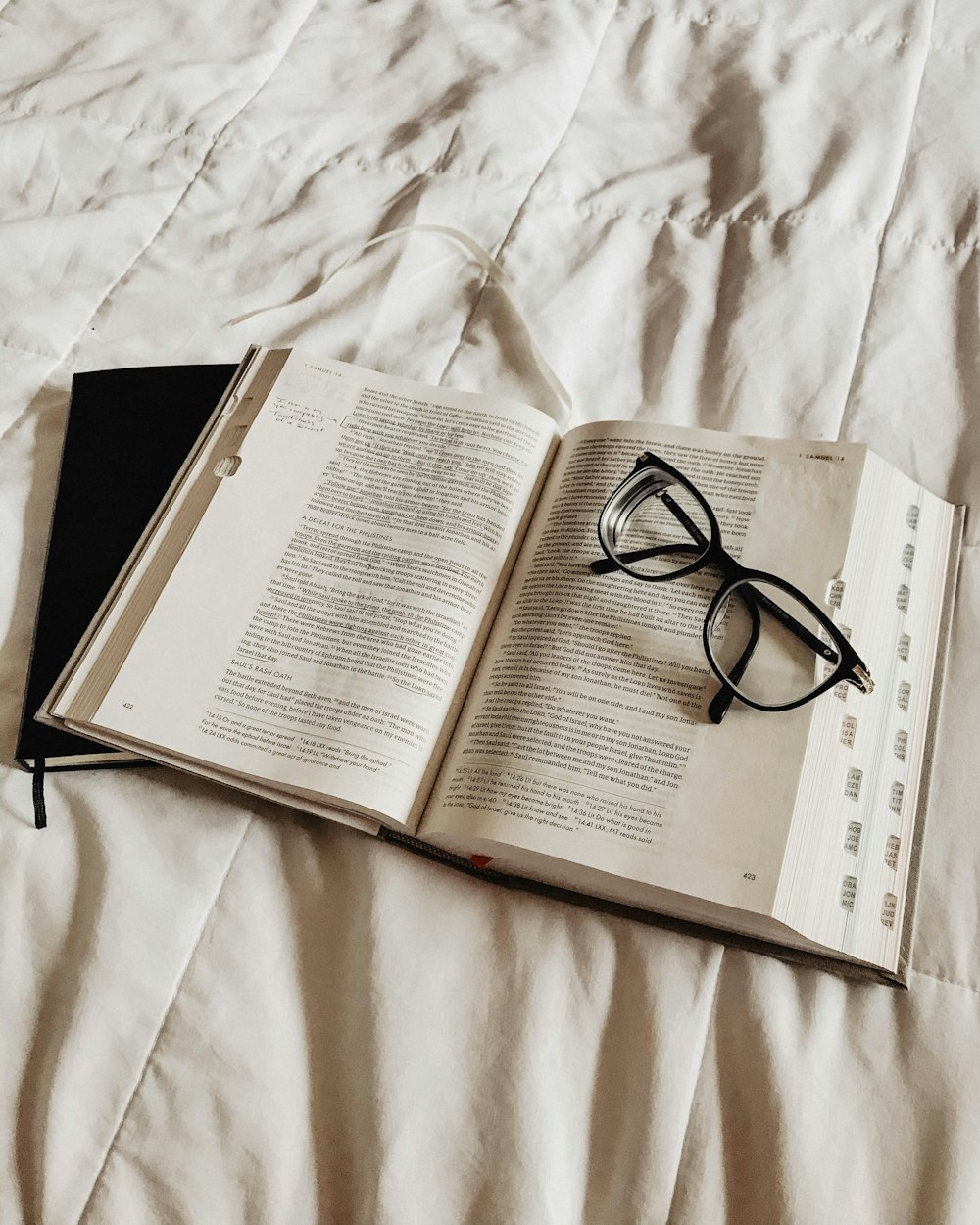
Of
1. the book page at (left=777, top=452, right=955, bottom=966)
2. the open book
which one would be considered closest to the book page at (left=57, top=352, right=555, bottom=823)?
the open book

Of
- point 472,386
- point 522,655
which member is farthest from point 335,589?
point 472,386

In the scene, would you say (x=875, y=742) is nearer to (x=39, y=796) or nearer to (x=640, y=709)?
(x=640, y=709)

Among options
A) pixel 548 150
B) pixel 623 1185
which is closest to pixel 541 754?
pixel 623 1185

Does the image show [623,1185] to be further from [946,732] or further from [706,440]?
[706,440]

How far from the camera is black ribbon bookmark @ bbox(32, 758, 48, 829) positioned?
616mm

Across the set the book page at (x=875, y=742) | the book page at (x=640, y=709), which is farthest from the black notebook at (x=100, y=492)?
the book page at (x=875, y=742)

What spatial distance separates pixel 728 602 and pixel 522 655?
0.12 metres

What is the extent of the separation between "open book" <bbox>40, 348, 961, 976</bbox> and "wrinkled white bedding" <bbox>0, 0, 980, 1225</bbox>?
0.04 m

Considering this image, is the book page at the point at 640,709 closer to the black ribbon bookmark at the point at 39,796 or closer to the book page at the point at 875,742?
the book page at the point at 875,742

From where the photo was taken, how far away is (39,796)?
0.62 m

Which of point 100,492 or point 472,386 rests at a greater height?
point 472,386

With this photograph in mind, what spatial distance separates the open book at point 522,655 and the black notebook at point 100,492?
32 mm

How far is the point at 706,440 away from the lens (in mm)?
687

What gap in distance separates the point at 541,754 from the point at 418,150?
600mm
